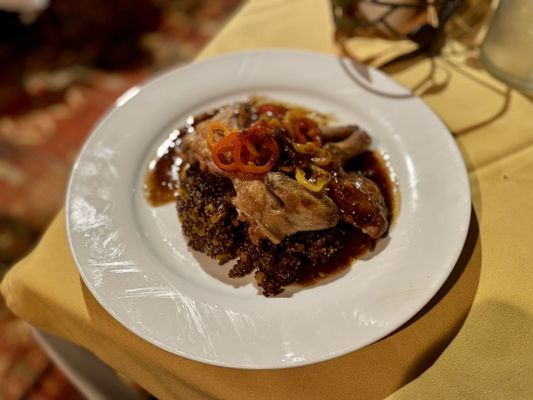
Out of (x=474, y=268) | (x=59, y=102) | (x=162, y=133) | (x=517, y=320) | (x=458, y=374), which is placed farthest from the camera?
(x=59, y=102)

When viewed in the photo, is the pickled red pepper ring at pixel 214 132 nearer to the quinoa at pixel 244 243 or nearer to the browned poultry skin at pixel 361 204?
the quinoa at pixel 244 243

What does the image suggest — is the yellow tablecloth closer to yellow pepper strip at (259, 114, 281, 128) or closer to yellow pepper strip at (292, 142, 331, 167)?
yellow pepper strip at (292, 142, 331, 167)

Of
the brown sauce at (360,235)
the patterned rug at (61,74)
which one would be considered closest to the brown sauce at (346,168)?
the brown sauce at (360,235)

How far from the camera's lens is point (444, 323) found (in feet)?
5.20

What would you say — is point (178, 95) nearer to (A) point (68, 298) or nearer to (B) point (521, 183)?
(A) point (68, 298)

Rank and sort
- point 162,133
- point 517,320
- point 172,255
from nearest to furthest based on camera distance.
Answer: point 517,320, point 172,255, point 162,133

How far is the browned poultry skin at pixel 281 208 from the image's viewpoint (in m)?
1.72

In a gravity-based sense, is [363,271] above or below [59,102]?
above

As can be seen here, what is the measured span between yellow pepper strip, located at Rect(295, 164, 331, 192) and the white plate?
0.33 metres

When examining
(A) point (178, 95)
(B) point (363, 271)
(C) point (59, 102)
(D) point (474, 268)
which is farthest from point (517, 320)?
(C) point (59, 102)

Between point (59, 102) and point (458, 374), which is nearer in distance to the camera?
point (458, 374)

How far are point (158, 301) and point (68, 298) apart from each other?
1.20 feet

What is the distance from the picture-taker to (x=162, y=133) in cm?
227

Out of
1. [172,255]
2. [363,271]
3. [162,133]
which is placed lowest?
[363,271]
